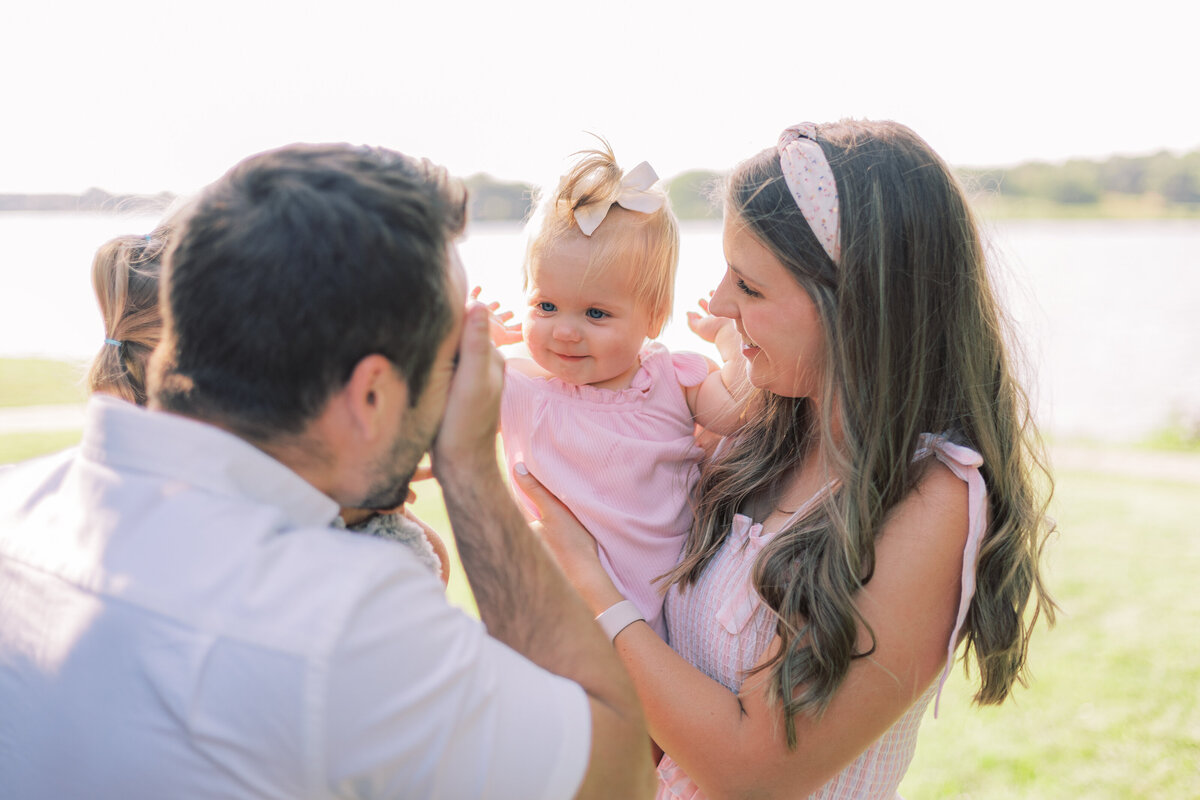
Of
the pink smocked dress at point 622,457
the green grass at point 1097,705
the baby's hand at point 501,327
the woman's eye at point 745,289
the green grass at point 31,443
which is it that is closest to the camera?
the woman's eye at point 745,289

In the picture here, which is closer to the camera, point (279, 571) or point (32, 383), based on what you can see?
point (279, 571)

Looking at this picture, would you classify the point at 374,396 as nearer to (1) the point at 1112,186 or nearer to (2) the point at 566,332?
(2) the point at 566,332

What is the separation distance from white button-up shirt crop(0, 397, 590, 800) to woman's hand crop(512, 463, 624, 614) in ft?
3.02

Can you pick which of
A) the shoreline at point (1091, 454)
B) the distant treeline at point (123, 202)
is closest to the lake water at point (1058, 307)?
the distant treeline at point (123, 202)

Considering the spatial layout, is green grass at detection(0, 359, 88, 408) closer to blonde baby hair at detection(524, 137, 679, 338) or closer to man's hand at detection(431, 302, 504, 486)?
blonde baby hair at detection(524, 137, 679, 338)

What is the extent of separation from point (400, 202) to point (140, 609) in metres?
0.64

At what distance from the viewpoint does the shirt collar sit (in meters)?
1.21

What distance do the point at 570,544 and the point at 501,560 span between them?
0.94 metres

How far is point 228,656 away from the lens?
109cm

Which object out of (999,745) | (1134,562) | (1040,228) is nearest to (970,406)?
(999,745)

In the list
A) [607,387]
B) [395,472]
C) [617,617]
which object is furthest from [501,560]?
[607,387]

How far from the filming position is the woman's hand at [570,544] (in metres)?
2.17

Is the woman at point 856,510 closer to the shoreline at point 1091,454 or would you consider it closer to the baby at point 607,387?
the baby at point 607,387

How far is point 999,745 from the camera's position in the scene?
4.79 meters
